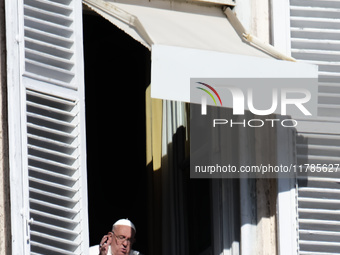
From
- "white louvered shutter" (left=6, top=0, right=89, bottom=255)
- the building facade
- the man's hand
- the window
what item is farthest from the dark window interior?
"white louvered shutter" (left=6, top=0, right=89, bottom=255)

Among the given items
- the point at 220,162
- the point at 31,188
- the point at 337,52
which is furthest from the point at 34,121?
the point at 337,52

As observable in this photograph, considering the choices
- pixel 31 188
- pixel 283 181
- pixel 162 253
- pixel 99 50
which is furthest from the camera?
pixel 99 50

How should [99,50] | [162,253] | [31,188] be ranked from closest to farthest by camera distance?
[31,188] → [162,253] → [99,50]

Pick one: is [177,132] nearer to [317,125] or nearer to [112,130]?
[317,125]

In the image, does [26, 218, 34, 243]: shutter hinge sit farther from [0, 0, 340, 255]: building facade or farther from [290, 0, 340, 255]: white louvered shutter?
[290, 0, 340, 255]: white louvered shutter

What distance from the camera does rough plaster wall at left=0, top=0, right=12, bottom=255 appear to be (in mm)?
8766

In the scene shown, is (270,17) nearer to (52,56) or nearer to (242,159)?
(242,159)

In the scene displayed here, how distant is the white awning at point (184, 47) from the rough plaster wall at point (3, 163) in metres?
0.76

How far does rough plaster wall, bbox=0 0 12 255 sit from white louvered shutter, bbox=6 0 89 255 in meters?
0.12

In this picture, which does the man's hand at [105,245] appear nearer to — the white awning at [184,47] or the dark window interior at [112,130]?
the white awning at [184,47]

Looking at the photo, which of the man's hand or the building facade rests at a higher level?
the building facade

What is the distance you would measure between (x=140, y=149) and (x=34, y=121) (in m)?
4.52

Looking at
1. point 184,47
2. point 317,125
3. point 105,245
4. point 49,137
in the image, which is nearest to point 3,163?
point 49,137

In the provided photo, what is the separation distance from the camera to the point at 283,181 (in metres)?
9.66
